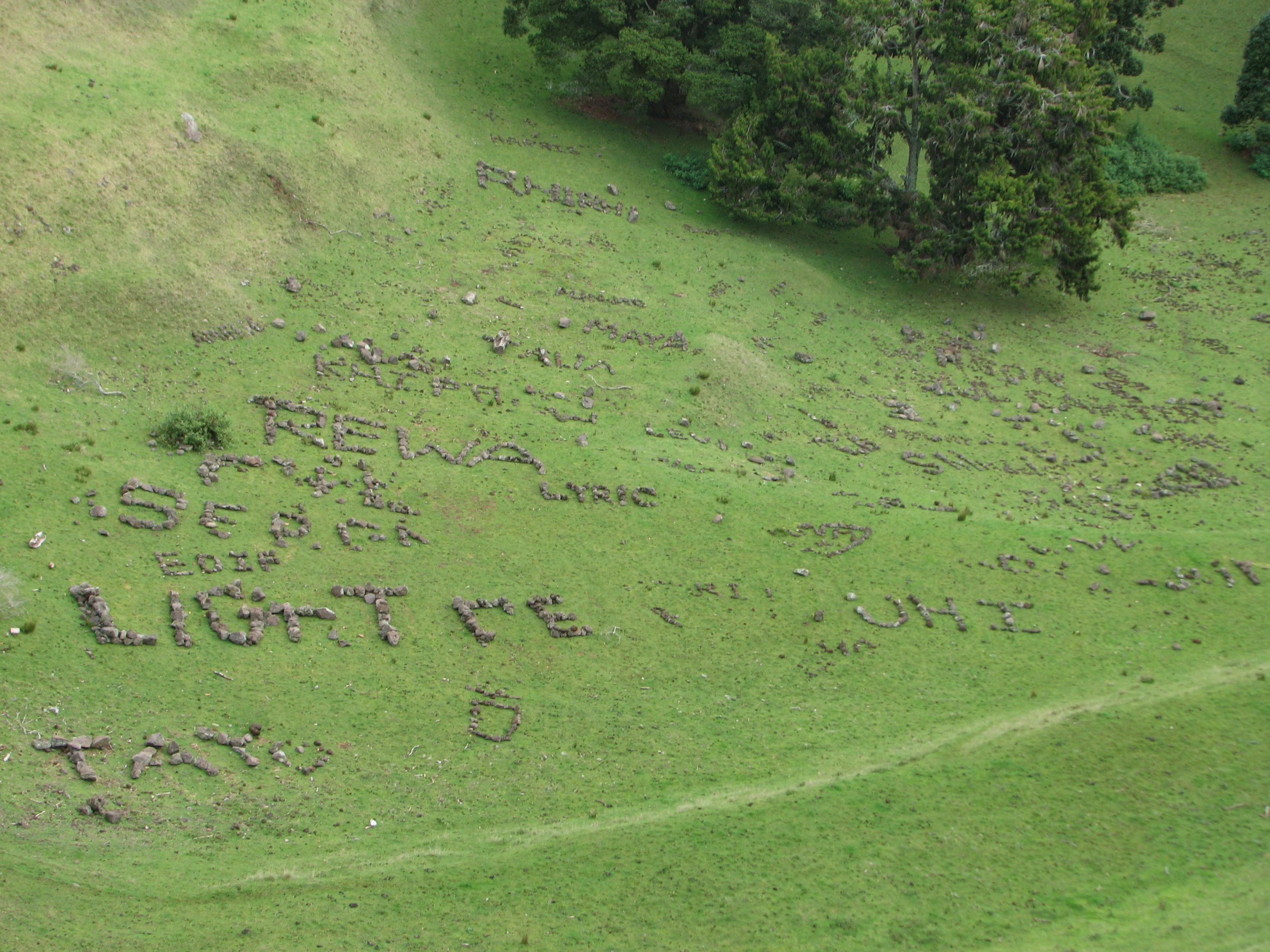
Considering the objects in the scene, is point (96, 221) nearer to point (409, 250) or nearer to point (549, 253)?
point (409, 250)

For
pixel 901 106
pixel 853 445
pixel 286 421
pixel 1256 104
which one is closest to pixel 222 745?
pixel 286 421

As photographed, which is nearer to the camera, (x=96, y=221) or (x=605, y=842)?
(x=605, y=842)

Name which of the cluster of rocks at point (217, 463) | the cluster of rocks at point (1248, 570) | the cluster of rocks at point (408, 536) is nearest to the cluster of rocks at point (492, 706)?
the cluster of rocks at point (408, 536)

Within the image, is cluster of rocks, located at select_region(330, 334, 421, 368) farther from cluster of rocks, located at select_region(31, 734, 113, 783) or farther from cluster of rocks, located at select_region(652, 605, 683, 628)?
cluster of rocks, located at select_region(31, 734, 113, 783)

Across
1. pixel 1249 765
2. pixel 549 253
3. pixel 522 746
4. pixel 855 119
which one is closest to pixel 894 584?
pixel 1249 765

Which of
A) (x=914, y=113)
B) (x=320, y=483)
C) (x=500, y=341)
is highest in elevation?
(x=914, y=113)

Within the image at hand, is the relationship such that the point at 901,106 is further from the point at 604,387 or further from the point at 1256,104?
the point at 1256,104
